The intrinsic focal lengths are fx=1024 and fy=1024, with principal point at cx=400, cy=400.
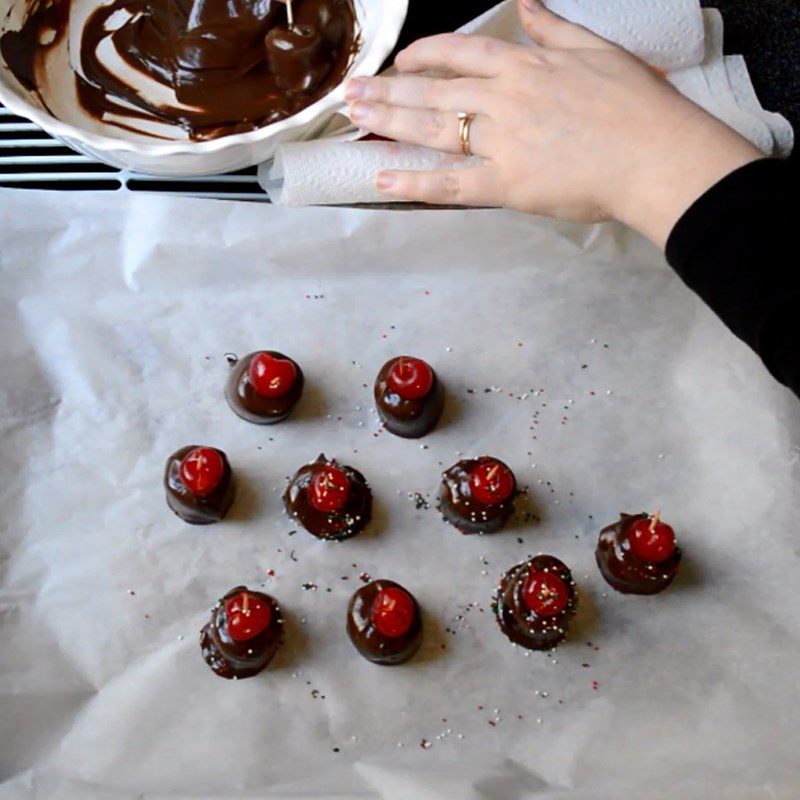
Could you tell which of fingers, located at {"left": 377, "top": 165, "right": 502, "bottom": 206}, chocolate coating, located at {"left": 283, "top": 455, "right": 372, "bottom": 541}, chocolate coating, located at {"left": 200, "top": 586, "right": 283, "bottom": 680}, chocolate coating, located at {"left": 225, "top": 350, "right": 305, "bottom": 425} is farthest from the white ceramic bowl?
chocolate coating, located at {"left": 200, "top": 586, "right": 283, "bottom": 680}

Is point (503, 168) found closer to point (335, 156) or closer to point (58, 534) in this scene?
point (335, 156)

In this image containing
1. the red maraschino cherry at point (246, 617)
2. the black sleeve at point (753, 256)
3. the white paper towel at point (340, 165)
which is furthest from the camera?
the white paper towel at point (340, 165)

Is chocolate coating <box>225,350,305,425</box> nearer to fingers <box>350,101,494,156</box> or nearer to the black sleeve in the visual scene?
fingers <box>350,101,494,156</box>

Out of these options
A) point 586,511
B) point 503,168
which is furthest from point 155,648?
point 503,168

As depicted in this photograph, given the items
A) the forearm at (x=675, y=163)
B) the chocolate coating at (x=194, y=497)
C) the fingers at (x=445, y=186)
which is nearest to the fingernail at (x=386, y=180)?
the fingers at (x=445, y=186)

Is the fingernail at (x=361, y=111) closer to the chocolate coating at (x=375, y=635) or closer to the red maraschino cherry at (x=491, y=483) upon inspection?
the red maraschino cherry at (x=491, y=483)
